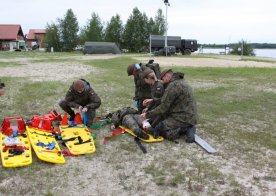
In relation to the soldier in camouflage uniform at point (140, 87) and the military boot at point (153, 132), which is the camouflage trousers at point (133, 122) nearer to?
the military boot at point (153, 132)

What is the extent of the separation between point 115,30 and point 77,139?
62022mm

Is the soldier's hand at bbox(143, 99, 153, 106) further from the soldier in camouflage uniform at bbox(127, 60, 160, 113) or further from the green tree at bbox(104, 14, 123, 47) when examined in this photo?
the green tree at bbox(104, 14, 123, 47)

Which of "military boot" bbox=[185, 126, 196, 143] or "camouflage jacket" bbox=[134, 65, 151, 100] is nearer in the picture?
"military boot" bbox=[185, 126, 196, 143]

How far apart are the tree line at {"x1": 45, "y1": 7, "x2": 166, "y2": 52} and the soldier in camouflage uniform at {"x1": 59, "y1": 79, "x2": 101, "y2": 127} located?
2263 inches

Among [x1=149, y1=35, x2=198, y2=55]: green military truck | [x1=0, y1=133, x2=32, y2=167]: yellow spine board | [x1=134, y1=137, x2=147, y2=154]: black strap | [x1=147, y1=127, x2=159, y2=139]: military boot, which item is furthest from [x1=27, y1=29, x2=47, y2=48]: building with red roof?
[x1=0, y1=133, x2=32, y2=167]: yellow spine board

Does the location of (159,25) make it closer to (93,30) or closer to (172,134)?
(93,30)

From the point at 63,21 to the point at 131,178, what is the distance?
225 ft

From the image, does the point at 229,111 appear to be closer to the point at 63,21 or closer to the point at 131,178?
the point at 131,178

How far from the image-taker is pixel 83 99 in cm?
696

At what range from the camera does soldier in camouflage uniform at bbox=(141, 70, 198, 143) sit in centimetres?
589

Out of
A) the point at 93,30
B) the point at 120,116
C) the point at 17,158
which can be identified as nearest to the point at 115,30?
the point at 93,30

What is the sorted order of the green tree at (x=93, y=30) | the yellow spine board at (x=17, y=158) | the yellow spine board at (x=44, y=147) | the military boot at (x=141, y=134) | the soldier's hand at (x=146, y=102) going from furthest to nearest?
the green tree at (x=93, y=30)
the soldier's hand at (x=146, y=102)
the military boot at (x=141, y=134)
the yellow spine board at (x=44, y=147)
the yellow spine board at (x=17, y=158)

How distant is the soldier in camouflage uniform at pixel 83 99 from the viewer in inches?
261

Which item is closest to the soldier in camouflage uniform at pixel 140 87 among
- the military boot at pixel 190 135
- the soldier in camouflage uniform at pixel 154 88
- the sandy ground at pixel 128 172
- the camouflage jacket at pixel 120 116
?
the camouflage jacket at pixel 120 116
